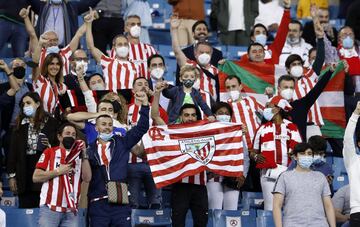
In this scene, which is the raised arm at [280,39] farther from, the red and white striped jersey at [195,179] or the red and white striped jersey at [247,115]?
the red and white striped jersey at [195,179]

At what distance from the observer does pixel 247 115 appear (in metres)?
17.2

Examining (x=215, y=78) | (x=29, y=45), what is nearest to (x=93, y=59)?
(x=29, y=45)

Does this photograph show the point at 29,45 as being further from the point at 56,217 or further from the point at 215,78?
the point at 56,217

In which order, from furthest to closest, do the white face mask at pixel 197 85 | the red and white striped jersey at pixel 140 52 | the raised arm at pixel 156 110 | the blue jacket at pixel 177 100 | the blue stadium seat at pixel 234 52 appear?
the blue stadium seat at pixel 234 52
the red and white striped jersey at pixel 140 52
the white face mask at pixel 197 85
the blue jacket at pixel 177 100
the raised arm at pixel 156 110

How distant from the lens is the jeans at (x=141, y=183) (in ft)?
52.5

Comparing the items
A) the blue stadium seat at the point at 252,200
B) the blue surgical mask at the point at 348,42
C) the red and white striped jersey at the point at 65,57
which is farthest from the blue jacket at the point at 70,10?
the blue stadium seat at the point at 252,200

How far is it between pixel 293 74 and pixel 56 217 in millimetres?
4290

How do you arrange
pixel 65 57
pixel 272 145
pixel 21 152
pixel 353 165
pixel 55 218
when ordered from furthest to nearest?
pixel 65 57 → pixel 272 145 → pixel 21 152 → pixel 55 218 → pixel 353 165

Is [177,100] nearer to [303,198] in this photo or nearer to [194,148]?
[194,148]

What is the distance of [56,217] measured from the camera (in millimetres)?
14969

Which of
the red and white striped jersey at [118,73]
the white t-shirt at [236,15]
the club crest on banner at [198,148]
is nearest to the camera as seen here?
the club crest on banner at [198,148]

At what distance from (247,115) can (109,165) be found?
2519 mm

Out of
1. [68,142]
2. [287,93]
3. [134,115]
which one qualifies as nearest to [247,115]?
[287,93]

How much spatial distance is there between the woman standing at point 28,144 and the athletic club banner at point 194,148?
44.4 inches
